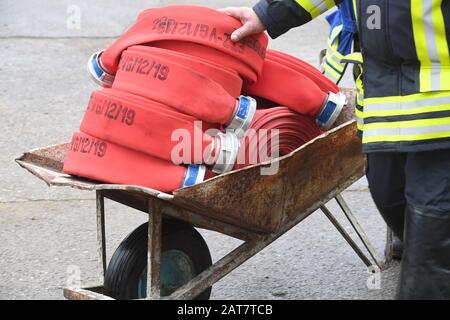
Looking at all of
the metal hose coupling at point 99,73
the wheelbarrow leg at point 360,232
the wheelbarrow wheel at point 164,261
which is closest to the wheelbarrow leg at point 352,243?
the wheelbarrow leg at point 360,232

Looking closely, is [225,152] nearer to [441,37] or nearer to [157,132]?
[157,132]

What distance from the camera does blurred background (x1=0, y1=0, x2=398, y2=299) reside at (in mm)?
3883

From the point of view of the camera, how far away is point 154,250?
2.92 metres

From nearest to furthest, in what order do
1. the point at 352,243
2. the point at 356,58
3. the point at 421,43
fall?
the point at 421,43, the point at 356,58, the point at 352,243

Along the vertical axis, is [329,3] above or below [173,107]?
above

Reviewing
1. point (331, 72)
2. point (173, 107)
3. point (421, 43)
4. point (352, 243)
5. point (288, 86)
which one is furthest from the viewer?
point (331, 72)

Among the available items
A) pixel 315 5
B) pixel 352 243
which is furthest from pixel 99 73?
pixel 352 243

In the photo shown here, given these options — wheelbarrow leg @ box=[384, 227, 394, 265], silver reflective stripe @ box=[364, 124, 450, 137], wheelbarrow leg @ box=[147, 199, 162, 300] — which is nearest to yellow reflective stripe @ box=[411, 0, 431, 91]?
silver reflective stripe @ box=[364, 124, 450, 137]

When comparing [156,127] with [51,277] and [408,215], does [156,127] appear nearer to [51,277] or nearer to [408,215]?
[408,215]

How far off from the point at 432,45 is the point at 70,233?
233cm

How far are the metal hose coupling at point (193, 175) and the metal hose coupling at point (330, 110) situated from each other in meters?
0.63

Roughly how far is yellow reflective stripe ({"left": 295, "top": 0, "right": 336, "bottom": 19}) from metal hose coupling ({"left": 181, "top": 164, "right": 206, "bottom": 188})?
643 mm
